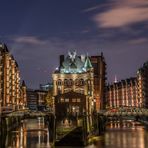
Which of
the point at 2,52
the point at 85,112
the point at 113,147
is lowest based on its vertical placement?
the point at 113,147

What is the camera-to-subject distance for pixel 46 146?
11906 centimetres

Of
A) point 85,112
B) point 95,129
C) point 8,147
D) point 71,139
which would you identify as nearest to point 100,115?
point 95,129

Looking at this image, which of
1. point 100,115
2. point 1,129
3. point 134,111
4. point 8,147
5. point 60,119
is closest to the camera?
point 1,129

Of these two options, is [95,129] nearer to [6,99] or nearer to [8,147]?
[6,99]

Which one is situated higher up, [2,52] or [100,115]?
[2,52]

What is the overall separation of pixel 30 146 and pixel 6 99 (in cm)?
6627

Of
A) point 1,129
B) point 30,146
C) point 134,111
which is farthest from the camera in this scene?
point 134,111

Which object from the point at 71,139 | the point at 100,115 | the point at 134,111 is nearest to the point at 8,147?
the point at 71,139

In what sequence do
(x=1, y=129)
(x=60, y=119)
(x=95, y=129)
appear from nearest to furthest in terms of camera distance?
(x=1, y=129) → (x=60, y=119) → (x=95, y=129)

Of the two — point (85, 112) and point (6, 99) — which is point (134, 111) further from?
point (6, 99)

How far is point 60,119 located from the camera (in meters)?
131

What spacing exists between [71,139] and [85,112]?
13.4 metres

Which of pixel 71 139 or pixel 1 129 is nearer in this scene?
pixel 1 129

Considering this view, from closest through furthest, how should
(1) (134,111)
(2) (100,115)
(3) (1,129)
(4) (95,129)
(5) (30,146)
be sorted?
1. (3) (1,129)
2. (5) (30,146)
3. (1) (134,111)
4. (4) (95,129)
5. (2) (100,115)
